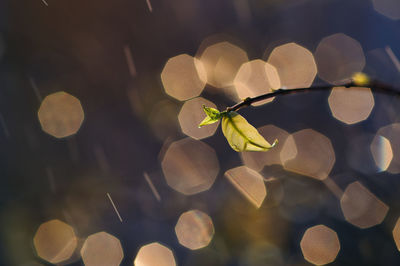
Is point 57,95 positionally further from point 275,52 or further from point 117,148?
point 275,52

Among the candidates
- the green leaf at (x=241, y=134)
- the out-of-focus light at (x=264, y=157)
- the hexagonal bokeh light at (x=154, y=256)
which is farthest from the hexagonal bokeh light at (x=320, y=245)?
the green leaf at (x=241, y=134)

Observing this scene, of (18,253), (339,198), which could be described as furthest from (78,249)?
(339,198)

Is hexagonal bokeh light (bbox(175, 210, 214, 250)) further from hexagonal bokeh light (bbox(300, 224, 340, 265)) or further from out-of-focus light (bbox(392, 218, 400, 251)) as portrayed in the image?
out-of-focus light (bbox(392, 218, 400, 251))

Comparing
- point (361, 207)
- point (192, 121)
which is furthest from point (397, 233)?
point (192, 121)

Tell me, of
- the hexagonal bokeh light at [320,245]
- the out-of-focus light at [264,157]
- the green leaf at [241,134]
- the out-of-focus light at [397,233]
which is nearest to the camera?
the green leaf at [241,134]

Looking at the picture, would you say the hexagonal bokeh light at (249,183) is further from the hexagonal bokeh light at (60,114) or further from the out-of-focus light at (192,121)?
the hexagonal bokeh light at (60,114)

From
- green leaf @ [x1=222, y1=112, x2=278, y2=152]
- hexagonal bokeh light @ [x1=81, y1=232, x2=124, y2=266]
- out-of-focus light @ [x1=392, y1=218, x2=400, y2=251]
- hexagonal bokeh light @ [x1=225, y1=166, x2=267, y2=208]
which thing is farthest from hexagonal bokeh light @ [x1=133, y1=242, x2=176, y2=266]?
green leaf @ [x1=222, y1=112, x2=278, y2=152]
